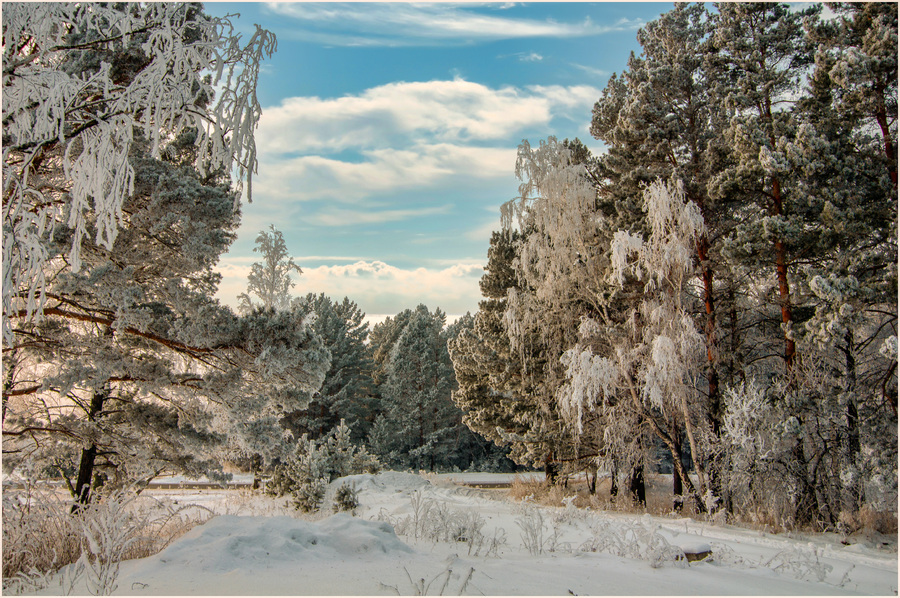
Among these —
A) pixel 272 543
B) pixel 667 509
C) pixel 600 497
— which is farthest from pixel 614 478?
pixel 272 543

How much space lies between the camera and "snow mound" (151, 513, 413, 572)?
472cm

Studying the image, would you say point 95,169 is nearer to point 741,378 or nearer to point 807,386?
point 807,386

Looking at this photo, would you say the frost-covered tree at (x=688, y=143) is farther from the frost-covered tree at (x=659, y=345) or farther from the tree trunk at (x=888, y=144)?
the tree trunk at (x=888, y=144)

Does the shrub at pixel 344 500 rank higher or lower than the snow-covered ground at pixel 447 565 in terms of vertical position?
lower

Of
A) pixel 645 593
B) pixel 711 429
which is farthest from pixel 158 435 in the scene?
pixel 711 429

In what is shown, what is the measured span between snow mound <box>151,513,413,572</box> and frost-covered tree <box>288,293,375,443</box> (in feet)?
72.7

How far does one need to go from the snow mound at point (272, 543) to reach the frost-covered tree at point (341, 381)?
22156mm

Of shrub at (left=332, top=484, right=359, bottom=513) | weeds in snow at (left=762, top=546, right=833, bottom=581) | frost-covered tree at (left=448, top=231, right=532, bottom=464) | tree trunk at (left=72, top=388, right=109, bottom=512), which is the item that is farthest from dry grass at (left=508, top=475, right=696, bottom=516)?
tree trunk at (left=72, top=388, right=109, bottom=512)

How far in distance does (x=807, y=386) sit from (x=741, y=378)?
1868 millimetres

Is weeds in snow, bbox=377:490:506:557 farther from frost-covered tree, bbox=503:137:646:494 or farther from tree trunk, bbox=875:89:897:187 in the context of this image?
tree trunk, bbox=875:89:897:187

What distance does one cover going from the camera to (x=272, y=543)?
5.10 metres

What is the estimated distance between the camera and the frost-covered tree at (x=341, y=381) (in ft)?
94.1

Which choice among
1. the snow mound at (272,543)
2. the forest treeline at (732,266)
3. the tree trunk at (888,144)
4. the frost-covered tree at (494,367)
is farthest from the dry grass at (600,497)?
the tree trunk at (888,144)

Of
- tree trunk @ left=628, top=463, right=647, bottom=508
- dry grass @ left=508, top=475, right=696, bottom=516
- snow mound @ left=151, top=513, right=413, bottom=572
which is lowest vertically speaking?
dry grass @ left=508, top=475, right=696, bottom=516
